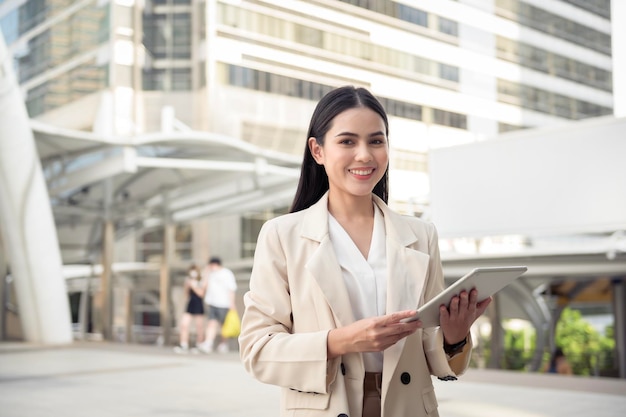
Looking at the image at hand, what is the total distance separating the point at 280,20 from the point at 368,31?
7.07 m

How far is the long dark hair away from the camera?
7.05ft

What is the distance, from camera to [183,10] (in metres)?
32.7

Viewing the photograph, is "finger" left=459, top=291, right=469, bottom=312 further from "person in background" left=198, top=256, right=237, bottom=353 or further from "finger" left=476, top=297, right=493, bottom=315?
"person in background" left=198, top=256, right=237, bottom=353

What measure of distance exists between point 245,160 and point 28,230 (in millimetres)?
5040

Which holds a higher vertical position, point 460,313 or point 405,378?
point 460,313

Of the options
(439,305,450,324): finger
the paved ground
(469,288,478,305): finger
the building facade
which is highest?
the building facade

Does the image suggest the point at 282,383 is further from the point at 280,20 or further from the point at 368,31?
the point at 368,31

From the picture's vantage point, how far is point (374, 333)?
1853mm

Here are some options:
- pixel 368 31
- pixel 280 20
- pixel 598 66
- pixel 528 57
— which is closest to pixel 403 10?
pixel 368 31

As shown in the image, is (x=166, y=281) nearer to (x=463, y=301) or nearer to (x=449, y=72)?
(x=463, y=301)

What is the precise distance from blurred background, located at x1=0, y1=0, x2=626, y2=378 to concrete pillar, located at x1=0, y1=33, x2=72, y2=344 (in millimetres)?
35

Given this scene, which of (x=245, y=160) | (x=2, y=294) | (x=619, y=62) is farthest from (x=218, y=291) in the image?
(x=2, y=294)

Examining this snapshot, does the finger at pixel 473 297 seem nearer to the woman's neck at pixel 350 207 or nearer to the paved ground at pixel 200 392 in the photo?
the woman's neck at pixel 350 207

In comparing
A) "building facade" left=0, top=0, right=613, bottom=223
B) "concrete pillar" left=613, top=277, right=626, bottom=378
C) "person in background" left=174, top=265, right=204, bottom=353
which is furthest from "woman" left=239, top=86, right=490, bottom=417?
"concrete pillar" left=613, top=277, right=626, bottom=378
